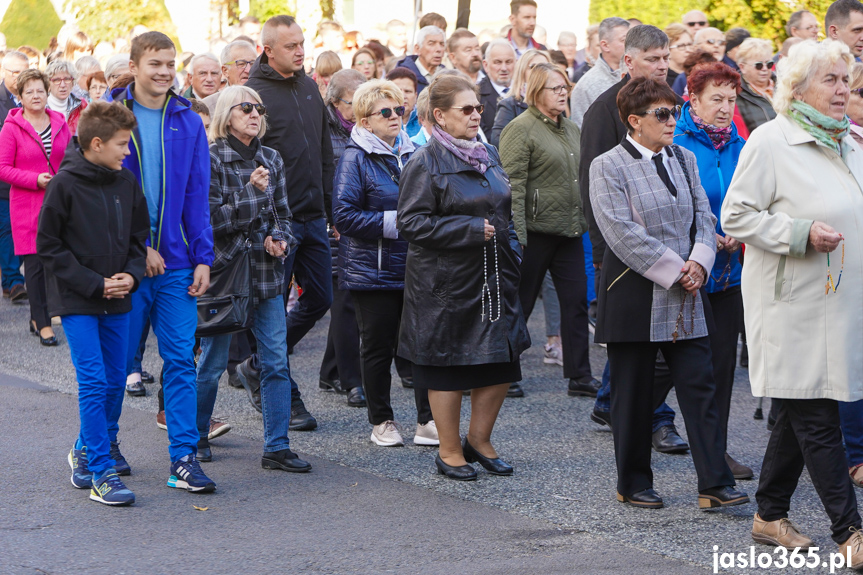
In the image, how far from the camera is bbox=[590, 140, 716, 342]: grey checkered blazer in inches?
218

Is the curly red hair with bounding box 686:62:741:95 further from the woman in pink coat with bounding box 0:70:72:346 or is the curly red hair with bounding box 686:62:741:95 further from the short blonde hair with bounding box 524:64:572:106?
the woman in pink coat with bounding box 0:70:72:346

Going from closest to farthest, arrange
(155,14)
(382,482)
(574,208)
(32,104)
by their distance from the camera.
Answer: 1. (382,482)
2. (574,208)
3. (32,104)
4. (155,14)

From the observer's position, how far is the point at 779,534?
4.99 metres

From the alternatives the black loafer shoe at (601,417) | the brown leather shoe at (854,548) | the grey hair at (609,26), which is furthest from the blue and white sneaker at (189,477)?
→ the grey hair at (609,26)

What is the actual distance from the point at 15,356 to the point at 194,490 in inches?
177

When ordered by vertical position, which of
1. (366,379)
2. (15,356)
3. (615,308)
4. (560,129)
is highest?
(560,129)

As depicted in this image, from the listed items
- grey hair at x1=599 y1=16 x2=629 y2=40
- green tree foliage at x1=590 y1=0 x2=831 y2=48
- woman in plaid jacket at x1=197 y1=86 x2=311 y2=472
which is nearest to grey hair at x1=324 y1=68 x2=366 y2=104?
woman in plaid jacket at x1=197 y1=86 x2=311 y2=472

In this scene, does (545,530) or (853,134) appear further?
(853,134)

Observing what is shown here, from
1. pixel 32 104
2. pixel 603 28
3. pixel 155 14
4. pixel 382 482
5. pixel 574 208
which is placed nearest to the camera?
pixel 382 482

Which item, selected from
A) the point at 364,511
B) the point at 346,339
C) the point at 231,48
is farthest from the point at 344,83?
the point at 364,511

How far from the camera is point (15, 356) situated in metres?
9.69

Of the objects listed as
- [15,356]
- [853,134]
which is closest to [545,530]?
[853,134]

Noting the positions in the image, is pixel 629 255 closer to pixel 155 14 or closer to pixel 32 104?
pixel 32 104

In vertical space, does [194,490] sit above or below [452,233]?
below
